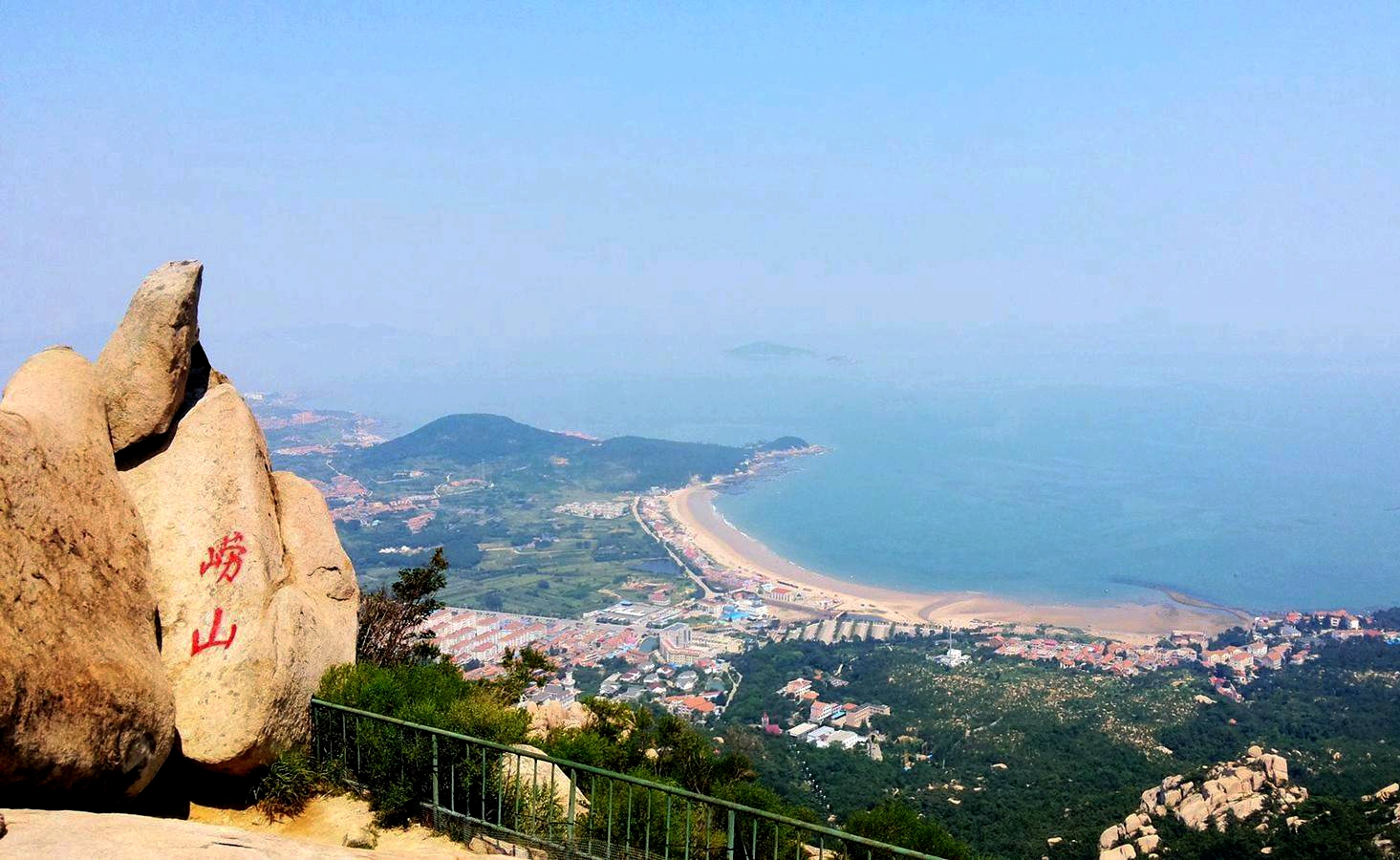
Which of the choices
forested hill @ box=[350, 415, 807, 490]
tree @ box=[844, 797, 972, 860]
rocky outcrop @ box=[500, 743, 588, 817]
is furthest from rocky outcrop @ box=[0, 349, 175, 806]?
forested hill @ box=[350, 415, 807, 490]

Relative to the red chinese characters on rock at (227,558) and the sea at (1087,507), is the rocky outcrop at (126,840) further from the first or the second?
the sea at (1087,507)

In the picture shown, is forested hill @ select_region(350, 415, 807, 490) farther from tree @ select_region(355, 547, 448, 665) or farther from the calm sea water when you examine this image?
tree @ select_region(355, 547, 448, 665)

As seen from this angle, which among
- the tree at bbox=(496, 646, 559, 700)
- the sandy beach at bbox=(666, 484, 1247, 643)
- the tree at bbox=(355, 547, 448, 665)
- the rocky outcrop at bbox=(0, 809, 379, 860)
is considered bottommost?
the sandy beach at bbox=(666, 484, 1247, 643)

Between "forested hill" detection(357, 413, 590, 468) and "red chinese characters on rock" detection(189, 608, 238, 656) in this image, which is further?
"forested hill" detection(357, 413, 590, 468)

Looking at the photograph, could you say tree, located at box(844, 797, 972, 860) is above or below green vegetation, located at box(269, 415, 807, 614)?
above

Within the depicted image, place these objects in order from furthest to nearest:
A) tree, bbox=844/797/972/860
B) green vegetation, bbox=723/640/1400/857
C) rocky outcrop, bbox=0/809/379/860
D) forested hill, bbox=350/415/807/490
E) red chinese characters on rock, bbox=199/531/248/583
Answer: forested hill, bbox=350/415/807/490 < green vegetation, bbox=723/640/1400/857 < tree, bbox=844/797/972/860 < red chinese characters on rock, bbox=199/531/248/583 < rocky outcrop, bbox=0/809/379/860
